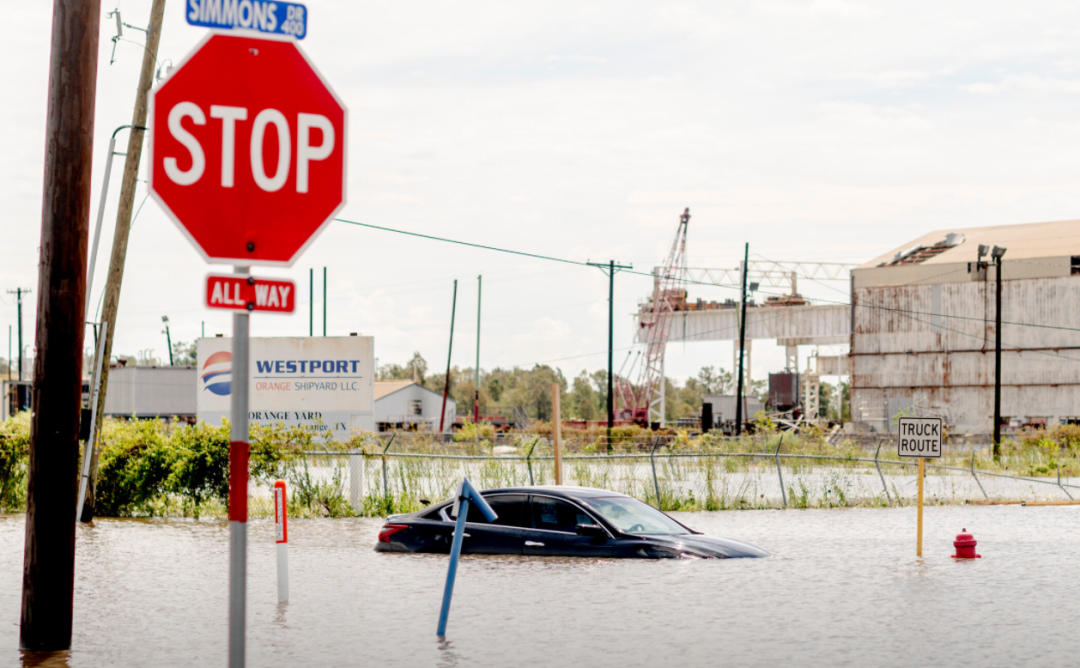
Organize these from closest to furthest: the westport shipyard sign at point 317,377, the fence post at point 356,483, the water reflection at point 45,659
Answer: the water reflection at point 45,659 → the fence post at point 356,483 → the westport shipyard sign at point 317,377

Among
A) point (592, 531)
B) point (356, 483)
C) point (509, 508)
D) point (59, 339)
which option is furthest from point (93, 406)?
point (59, 339)

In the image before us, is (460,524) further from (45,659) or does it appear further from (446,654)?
(45,659)

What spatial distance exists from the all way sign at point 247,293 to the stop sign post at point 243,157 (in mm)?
24

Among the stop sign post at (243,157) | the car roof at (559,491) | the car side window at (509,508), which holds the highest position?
the stop sign post at (243,157)

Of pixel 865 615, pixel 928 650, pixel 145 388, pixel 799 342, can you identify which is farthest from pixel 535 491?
pixel 145 388

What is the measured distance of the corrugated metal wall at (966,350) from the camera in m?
62.5

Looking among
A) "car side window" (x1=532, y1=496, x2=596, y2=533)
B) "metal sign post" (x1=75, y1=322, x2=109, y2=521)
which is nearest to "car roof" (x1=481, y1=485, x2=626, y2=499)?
"car side window" (x1=532, y1=496, x2=596, y2=533)

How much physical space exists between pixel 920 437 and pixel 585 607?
308 inches

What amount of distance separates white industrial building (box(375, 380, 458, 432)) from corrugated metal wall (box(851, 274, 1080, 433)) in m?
36.6

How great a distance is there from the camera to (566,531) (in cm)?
1558

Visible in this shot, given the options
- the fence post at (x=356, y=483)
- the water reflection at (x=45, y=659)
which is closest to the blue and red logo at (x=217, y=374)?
the fence post at (x=356, y=483)

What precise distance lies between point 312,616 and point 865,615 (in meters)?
5.20

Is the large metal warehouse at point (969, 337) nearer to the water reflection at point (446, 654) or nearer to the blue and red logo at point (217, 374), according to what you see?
the blue and red logo at point (217, 374)

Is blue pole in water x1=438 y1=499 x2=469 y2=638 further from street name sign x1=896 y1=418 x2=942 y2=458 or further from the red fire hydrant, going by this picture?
street name sign x1=896 y1=418 x2=942 y2=458
